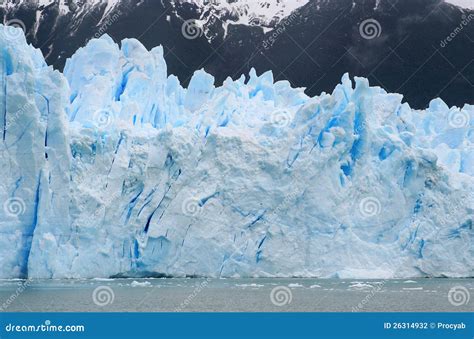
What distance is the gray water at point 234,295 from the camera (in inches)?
580

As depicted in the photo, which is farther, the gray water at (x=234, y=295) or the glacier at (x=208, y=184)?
the glacier at (x=208, y=184)

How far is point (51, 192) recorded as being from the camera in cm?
1809

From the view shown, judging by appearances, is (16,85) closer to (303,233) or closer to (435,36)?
(303,233)

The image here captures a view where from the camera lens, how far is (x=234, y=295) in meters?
16.2

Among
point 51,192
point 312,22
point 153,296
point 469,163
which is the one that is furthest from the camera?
point 312,22

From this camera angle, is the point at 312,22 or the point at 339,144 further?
the point at 312,22

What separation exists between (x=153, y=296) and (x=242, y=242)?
3.27 metres

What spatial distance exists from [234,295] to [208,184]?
3.49 meters

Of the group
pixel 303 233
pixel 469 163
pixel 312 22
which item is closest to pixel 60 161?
pixel 303 233

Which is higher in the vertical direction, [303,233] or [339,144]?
[339,144]

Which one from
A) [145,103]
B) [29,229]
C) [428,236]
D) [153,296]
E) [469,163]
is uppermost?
[469,163]

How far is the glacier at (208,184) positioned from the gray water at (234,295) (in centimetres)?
59

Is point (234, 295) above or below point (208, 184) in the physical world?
below

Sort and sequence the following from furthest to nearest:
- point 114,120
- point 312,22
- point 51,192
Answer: point 312,22
point 114,120
point 51,192
